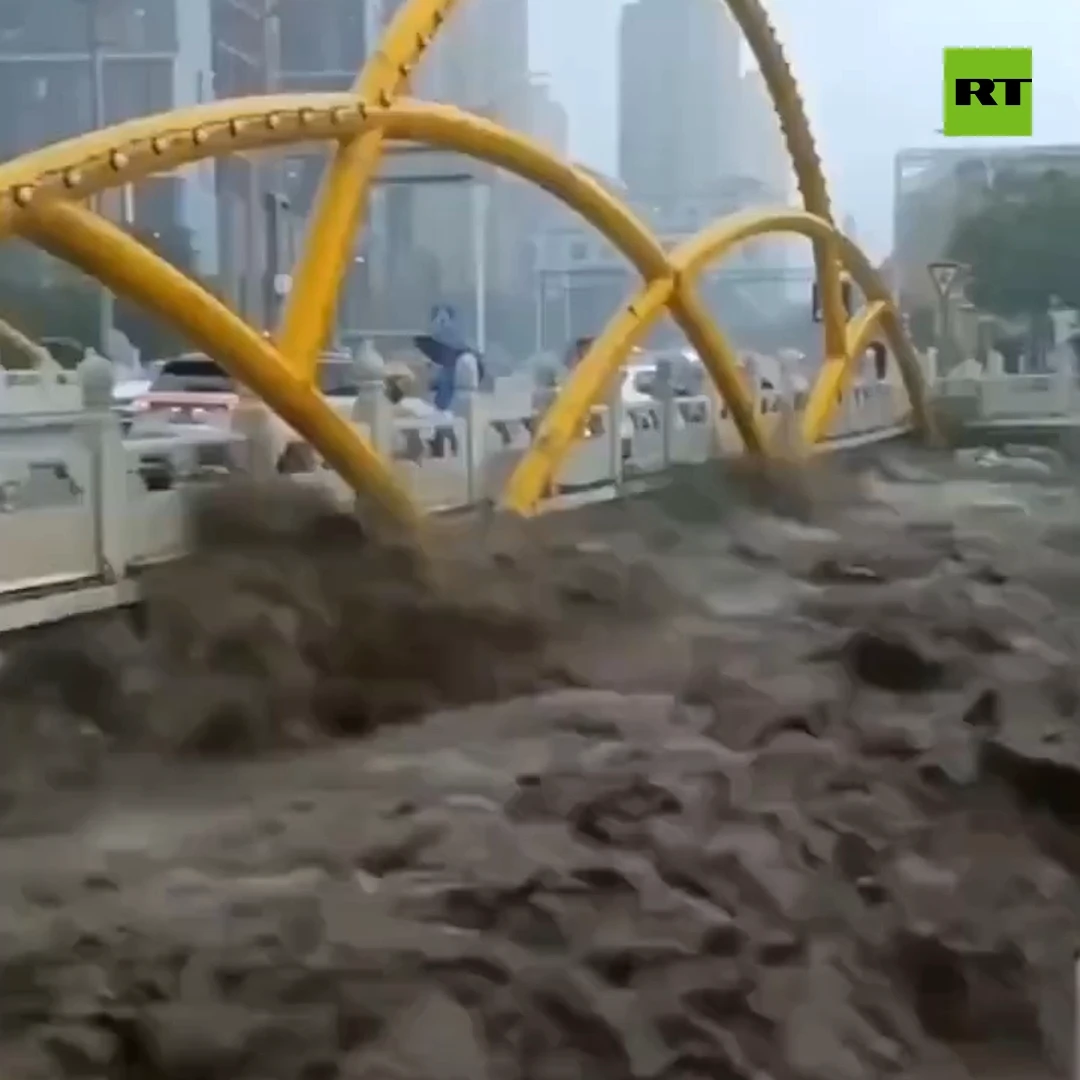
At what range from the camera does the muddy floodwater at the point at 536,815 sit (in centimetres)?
56

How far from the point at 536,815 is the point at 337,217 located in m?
0.29

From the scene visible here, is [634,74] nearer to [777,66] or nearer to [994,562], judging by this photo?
[777,66]

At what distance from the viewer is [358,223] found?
0.72 m

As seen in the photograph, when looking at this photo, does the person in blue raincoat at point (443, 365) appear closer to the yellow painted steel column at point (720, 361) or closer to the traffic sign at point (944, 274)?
the yellow painted steel column at point (720, 361)

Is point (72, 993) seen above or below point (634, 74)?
below

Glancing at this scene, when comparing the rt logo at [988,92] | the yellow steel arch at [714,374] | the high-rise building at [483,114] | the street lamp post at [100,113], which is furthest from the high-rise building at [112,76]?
the rt logo at [988,92]

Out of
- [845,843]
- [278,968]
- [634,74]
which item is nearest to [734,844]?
[845,843]

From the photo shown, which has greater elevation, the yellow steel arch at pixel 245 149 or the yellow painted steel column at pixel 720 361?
the yellow steel arch at pixel 245 149

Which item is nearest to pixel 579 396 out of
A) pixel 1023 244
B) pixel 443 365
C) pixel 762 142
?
pixel 443 365

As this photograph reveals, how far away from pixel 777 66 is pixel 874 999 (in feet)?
1.75

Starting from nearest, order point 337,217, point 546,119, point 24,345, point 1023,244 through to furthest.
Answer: point 24,345 → point 337,217 → point 546,119 → point 1023,244

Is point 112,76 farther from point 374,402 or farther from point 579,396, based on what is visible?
point 579,396

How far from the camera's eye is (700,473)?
90cm

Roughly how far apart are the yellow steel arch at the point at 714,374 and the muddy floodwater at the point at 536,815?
4cm
